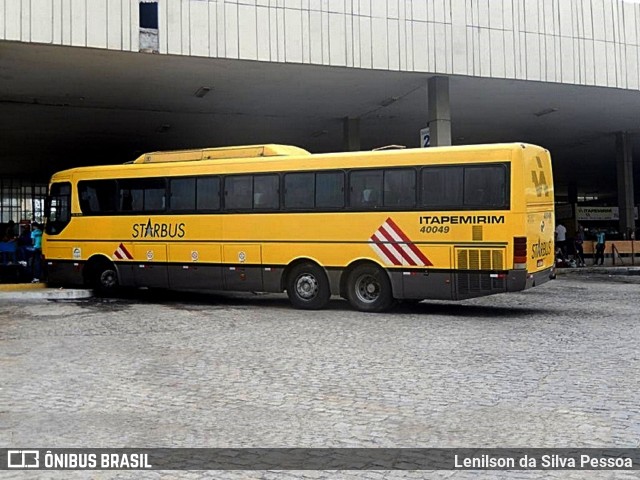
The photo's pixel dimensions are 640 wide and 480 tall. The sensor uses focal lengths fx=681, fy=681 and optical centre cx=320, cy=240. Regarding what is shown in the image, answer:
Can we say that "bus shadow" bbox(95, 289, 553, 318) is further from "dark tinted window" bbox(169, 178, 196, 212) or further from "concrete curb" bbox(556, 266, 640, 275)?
"concrete curb" bbox(556, 266, 640, 275)

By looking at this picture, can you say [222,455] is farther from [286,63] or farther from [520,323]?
[286,63]

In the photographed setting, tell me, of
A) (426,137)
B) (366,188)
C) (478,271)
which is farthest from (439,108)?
(478,271)

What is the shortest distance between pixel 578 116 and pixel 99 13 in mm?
18756

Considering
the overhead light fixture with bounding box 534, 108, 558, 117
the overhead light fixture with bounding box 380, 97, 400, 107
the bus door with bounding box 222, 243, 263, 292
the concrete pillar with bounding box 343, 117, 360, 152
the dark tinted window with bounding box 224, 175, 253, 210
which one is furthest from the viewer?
the concrete pillar with bounding box 343, 117, 360, 152

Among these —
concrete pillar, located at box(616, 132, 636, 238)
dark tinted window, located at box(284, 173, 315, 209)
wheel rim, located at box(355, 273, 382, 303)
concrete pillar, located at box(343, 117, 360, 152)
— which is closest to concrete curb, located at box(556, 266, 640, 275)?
concrete pillar, located at box(616, 132, 636, 238)

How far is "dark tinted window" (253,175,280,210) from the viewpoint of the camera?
14312 mm

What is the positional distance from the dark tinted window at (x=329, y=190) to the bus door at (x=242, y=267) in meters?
1.72

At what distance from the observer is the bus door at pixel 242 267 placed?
14438 millimetres

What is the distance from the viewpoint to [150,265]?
621 inches

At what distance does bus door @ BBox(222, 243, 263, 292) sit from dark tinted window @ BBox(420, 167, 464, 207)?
378cm

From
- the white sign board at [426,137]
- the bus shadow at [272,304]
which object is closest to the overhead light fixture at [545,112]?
the white sign board at [426,137]

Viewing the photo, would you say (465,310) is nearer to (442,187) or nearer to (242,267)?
(442,187)

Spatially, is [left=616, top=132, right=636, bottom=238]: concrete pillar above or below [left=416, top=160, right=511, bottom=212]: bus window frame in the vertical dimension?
above

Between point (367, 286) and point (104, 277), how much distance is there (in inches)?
269
